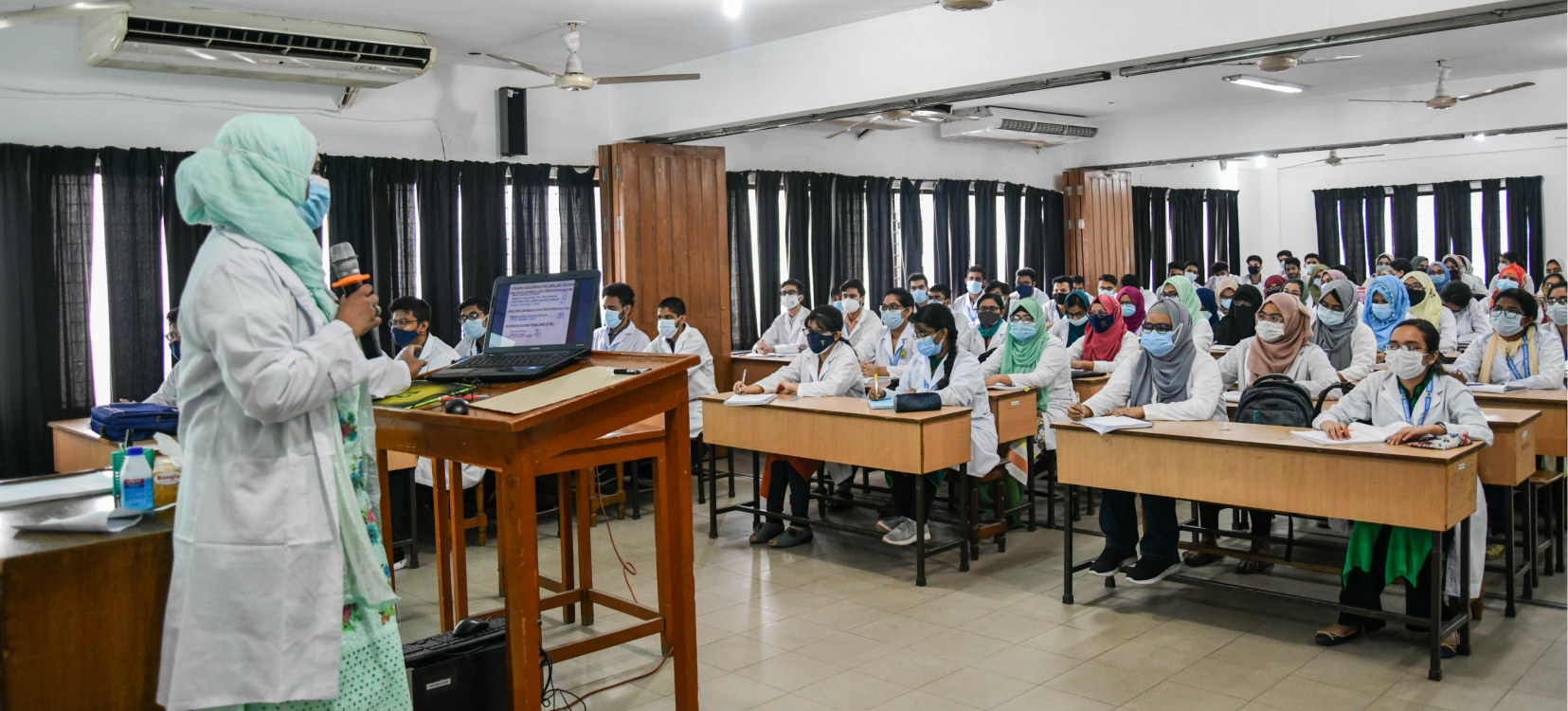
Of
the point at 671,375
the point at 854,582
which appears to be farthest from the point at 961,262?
the point at 671,375

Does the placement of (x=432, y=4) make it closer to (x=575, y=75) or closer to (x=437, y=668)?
(x=575, y=75)

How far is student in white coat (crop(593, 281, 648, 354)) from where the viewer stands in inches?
264

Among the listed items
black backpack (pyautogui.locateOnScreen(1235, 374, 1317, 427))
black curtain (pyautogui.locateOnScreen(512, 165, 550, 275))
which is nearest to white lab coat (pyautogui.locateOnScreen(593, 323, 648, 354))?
black curtain (pyautogui.locateOnScreen(512, 165, 550, 275))

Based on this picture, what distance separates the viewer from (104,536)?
2004mm

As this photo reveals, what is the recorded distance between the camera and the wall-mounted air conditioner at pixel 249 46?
5.07 metres

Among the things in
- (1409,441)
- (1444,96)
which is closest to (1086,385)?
(1409,441)

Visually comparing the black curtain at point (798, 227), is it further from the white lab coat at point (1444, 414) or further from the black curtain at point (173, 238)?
the white lab coat at point (1444, 414)

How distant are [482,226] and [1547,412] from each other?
609 cm

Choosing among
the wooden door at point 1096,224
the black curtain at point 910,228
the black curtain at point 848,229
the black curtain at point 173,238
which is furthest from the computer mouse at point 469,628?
the wooden door at point 1096,224

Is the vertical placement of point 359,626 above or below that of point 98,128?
below

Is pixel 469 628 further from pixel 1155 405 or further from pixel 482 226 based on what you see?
pixel 482 226

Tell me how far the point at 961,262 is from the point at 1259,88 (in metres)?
3.15

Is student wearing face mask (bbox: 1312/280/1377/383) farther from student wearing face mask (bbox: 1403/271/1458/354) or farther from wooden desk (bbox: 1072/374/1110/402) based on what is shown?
student wearing face mask (bbox: 1403/271/1458/354)

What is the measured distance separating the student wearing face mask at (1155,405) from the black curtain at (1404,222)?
11032mm
